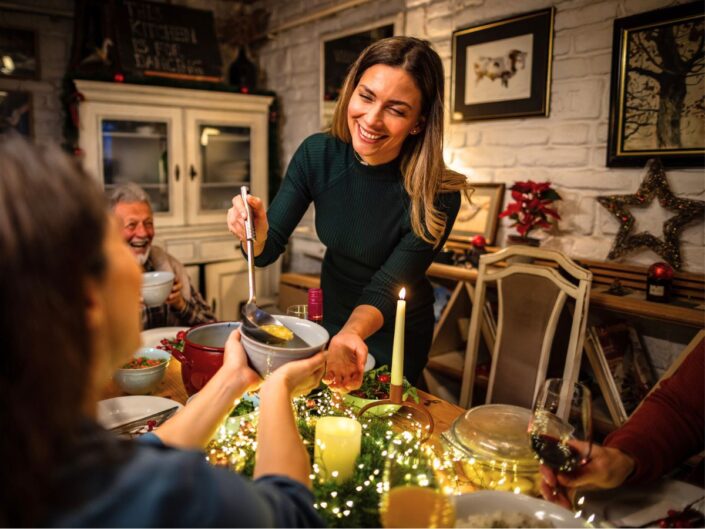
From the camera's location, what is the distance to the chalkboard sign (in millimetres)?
3721

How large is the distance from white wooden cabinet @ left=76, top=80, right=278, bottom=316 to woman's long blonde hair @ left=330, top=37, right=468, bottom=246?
2360mm

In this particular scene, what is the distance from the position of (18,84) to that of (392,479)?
4.06m

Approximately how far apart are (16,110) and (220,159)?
1.32m

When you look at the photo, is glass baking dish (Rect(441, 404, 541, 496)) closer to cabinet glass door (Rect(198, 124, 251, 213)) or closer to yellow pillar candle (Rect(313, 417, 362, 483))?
yellow pillar candle (Rect(313, 417, 362, 483))

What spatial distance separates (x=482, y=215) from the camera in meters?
2.90

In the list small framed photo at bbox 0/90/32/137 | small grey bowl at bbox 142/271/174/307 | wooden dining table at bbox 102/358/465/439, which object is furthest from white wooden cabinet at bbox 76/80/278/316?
wooden dining table at bbox 102/358/465/439

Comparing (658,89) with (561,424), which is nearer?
(561,424)

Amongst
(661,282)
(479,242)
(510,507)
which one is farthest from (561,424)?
(479,242)

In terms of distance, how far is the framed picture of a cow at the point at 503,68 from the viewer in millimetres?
2615

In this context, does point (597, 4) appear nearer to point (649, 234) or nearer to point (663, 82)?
point (663, 82)

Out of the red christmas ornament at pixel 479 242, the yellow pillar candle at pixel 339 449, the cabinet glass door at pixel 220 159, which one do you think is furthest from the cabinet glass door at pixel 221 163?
the yellow pillar candle at pixel 339 449

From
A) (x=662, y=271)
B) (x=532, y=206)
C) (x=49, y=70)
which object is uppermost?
(x=49, y=70)

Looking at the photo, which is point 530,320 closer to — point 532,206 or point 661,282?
point 661,282

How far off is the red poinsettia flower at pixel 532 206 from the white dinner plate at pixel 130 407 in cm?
186
